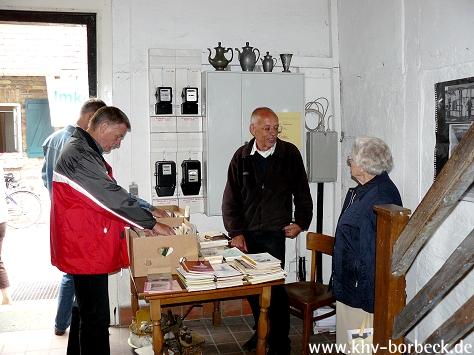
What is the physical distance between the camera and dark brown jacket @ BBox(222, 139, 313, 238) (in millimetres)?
3617

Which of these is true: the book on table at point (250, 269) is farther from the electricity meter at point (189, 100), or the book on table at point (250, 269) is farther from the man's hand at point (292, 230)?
the electricity meter at point (189, 100)

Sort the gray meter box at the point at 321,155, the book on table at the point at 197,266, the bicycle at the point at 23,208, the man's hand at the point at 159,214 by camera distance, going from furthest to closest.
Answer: the bicycle at the point at 23,208 < the gray meter box at the point at 321,155 < the man's hand at the point at 159,214 < the book on table at the point at 197,266

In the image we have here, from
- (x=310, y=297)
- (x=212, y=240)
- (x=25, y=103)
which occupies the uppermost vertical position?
(x=25, y=103)

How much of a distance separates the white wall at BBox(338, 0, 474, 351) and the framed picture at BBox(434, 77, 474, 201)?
0.21 feet

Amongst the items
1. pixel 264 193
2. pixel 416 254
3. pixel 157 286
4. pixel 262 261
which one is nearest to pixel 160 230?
pixel 157 286

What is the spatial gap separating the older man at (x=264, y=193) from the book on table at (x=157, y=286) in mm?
963

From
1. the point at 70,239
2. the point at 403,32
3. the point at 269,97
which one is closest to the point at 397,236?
the point at 70,239

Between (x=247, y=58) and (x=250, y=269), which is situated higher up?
(x=247, y=58)

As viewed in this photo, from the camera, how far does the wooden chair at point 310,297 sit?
3.44m

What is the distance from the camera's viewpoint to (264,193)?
11.9 ft

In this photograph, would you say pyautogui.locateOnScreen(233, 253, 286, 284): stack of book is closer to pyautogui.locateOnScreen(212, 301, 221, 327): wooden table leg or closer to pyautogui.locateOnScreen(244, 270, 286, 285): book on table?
pyautogui.locateOnScreen(244, 270, 286, 285): book on table

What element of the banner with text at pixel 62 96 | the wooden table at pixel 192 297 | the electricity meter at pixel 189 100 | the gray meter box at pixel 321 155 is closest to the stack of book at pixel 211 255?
the wooden table at pixel 192 297

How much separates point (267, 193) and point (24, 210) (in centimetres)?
497

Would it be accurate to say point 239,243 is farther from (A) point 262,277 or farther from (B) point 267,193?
(A) point 262,277
